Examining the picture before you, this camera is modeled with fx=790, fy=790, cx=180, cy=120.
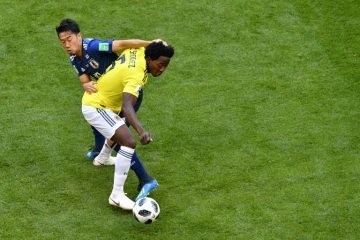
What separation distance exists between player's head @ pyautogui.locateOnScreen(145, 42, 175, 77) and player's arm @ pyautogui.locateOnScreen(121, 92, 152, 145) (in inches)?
19.2

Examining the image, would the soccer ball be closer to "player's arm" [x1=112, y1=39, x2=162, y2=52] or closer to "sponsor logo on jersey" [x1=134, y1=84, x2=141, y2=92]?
"sponsor logo on jersey" [x1=134, y1=84, x2=141, y2=92]

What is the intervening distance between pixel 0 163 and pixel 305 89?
446cm

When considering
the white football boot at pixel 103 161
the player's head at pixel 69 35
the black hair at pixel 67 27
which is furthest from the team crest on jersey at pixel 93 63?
the white football boot at pixel 103 161

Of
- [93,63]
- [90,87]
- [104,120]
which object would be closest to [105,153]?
[104,120]

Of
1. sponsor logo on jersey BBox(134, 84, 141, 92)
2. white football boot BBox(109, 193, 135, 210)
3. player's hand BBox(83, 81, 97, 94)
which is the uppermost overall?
sponsor logo on jersey BBox(134, 84, 141, 92)

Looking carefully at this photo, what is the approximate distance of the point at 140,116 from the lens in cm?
1085

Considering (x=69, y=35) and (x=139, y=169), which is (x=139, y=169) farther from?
(x=69, y=35)

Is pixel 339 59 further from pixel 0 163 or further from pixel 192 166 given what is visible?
pixel 0 163

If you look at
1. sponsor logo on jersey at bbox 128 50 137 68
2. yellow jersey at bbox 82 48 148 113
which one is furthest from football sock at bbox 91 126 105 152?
sponsor logo on jersey at bbox 128 50 137 68

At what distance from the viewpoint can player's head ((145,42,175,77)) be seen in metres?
8.70

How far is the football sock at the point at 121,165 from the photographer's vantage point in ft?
28.8

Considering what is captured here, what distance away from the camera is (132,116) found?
330 inches

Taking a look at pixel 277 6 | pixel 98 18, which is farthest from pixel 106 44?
pixel 277 6

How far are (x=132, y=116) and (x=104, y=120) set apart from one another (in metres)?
0.70
